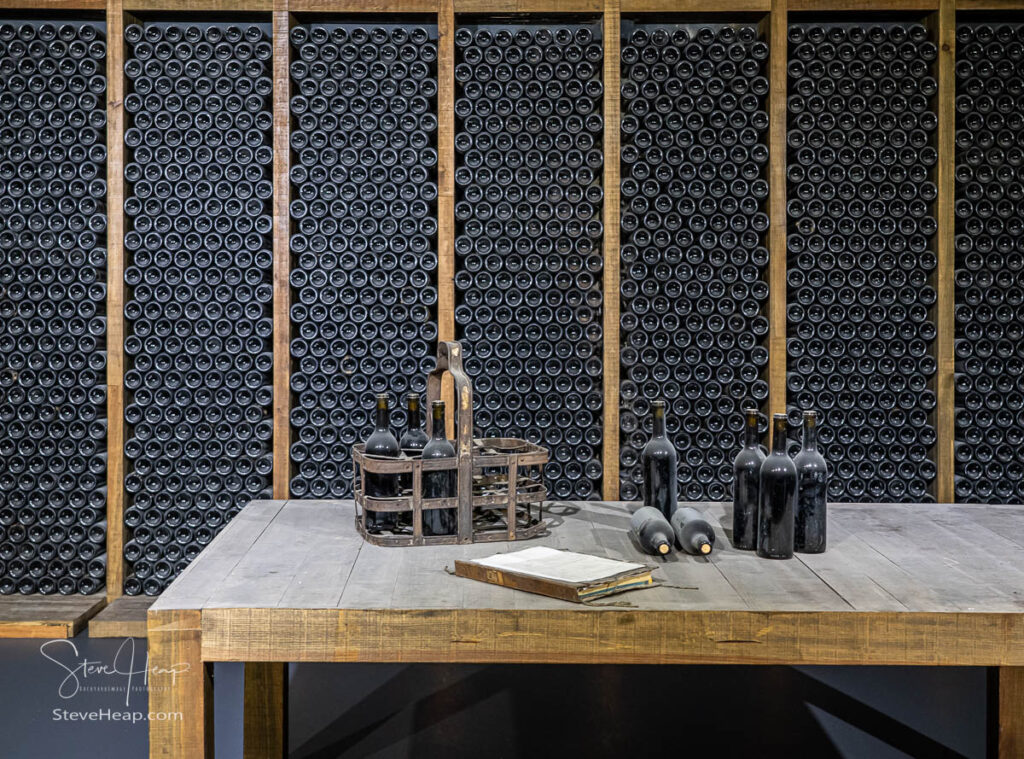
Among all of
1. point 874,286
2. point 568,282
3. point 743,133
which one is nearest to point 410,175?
point 568,282

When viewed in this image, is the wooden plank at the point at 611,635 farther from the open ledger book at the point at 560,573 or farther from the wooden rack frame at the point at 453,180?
the wooden rack frame at the point at 453,180

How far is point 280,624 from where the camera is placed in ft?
5.38

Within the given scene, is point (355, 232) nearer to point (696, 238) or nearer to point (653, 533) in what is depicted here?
point (696, 238)

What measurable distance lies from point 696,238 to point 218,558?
8.85ft

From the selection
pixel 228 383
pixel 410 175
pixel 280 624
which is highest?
pixel 410 175

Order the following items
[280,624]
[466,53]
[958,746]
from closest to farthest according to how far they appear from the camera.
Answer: [280,624] → [958,746] → [466,53]

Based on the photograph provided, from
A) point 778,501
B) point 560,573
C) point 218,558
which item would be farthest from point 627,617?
point 218,558

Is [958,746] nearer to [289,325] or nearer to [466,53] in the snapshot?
[289,325]

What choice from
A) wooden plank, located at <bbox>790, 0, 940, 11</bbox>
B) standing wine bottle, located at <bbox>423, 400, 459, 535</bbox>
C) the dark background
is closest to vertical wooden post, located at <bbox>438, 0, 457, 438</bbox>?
the dark background

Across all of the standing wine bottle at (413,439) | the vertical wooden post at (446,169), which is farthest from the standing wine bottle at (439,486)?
the vertical wooden post at (446,169)

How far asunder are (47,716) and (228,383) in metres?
1.53

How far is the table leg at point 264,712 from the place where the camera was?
98.0 inches

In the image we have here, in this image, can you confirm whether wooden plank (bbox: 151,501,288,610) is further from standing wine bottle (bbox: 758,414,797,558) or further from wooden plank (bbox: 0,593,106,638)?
wooden plank (bbox: 0,593,106,638)

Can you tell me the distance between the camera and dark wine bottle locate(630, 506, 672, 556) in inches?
76.9
